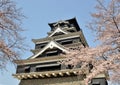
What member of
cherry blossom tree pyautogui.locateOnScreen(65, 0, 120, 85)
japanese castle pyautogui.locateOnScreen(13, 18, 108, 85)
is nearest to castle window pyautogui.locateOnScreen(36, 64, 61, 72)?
japanese castle pyautogui.locateOnScreen(13, 18, 108, 85)

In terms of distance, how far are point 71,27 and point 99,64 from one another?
1593 centimetres

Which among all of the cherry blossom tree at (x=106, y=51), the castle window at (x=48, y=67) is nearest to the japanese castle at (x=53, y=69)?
the castle window at (x=48, y=67)

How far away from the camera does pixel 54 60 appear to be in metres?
17.5

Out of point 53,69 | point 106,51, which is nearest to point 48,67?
point 53,69

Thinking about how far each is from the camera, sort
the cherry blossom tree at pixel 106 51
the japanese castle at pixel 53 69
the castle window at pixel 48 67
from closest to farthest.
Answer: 1. the cherry blossom tree at pixel 106 51
2. the japanese castle at pixel 53 69
3. the castle window at pixel 48 67

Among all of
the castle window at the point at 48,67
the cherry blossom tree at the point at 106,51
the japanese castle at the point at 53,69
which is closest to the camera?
the cherry blossom tree at the point at 106,51

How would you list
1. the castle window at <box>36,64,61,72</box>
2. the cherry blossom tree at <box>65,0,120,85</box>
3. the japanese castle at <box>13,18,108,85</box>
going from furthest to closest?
the castle window at <box>36,64,61,72</box> → the japanese castle at <box>13,18,108,85</box> → the cherry blossom tree at <box>65,0,120,85</box>

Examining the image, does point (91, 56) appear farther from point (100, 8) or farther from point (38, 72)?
point (38, 72)

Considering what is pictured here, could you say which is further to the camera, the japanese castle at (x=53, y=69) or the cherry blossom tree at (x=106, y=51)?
the japanese castle at (x=53, y=69)

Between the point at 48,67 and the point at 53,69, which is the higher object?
the point at 48,67

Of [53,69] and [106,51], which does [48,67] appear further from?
[106,51]

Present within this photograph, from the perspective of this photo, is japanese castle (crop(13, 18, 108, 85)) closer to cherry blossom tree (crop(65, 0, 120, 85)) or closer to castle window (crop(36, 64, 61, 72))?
castle window (crop(36, 64, 61, 72))

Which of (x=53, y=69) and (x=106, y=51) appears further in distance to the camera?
(x=53, y=69)

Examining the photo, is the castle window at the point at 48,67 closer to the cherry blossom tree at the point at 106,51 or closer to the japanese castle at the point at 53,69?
A: the japanese castle at the point at 53,69
